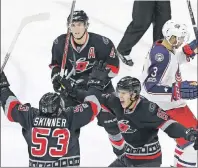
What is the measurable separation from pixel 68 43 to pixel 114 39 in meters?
2.68

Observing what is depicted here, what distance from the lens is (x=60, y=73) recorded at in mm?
4973

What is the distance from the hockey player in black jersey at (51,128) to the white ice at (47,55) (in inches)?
45.1

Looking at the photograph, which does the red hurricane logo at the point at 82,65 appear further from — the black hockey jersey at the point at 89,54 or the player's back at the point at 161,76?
the player's back at the point at 161,76

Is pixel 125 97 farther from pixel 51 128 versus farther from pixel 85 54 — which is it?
pixel 85 54

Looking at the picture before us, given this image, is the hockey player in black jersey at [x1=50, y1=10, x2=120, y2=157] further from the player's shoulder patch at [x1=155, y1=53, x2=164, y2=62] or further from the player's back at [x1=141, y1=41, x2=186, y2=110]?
the player's shoulder patch at [x1=155, y1=53, x2=164, y2=62]

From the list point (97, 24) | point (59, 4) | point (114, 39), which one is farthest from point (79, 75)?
point (59, 4)

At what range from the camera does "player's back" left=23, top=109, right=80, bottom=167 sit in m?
4.02

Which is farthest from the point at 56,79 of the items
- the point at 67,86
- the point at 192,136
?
the point at 192,136

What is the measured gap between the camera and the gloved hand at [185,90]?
457 cm

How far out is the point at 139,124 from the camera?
4.36 meters

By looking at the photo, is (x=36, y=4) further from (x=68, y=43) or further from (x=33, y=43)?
(x=68, y=43)

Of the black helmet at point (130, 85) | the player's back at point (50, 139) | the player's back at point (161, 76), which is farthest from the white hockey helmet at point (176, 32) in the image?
the player's back at point (50, 139)

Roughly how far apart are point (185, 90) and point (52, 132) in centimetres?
110

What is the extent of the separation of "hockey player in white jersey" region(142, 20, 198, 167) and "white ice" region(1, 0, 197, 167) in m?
0.45
